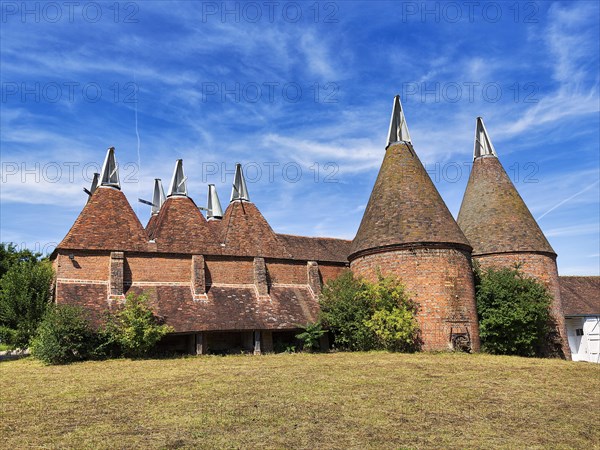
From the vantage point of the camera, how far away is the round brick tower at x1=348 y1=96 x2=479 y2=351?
2053 cm

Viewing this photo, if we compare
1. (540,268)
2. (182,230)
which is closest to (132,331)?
(182,230)

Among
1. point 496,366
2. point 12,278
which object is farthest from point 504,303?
point 12,278

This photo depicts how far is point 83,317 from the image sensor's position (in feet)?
60.6

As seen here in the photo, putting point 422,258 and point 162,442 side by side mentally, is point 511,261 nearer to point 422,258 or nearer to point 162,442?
point 422,258

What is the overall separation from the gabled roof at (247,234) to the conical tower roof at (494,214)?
9.56m

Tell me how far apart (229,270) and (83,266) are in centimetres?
643

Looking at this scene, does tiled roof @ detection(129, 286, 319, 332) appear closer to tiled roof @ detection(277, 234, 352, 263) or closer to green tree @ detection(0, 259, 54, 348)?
tiled roof @ detection(277, 234, 352, 263)

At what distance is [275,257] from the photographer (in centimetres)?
2506

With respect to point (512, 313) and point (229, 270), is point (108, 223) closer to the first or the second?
point (229, 270)

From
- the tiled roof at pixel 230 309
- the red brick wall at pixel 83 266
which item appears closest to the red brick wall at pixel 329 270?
the tiled roof at pixel 230 309

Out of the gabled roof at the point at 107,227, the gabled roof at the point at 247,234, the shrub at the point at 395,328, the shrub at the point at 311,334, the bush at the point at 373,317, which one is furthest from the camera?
the gabled roof at the point at 247,234

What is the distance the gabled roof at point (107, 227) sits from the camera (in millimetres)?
21250

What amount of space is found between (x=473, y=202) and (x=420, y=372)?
44.1 feet

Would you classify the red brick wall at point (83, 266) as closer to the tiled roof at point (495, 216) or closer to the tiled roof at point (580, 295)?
the tiled roof at point (495, 216)
